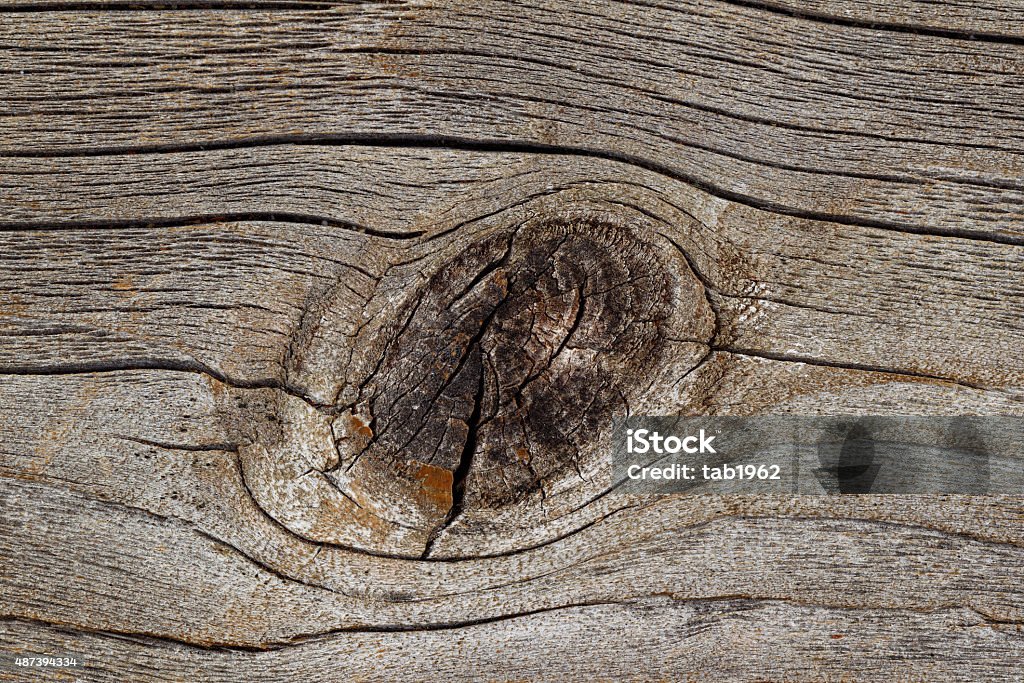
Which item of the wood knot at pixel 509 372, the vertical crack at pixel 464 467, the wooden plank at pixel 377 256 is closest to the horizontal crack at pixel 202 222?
the wooden plank at pixel 377 256

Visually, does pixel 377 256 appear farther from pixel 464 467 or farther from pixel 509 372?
pixel 464 467

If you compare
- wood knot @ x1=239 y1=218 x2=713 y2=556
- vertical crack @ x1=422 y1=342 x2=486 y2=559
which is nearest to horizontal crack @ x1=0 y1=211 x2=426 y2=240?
wood knot @ x1=239 y1=218 x2=713 y2=556

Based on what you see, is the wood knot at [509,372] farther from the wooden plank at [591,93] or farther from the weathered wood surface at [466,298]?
the wooden plank at [591,93]

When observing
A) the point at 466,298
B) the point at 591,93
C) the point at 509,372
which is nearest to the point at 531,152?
the point at 591,93

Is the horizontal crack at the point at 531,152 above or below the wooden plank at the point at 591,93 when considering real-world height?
below

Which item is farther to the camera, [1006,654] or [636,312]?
[1006,654]

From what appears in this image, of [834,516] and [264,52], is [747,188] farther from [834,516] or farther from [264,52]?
[264,52]

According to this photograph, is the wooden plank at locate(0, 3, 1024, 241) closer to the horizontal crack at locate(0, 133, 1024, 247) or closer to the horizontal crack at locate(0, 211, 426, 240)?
the horizontal crack at locate(0, 133, 1024, 247)

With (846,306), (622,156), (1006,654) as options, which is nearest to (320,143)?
(622,156)
